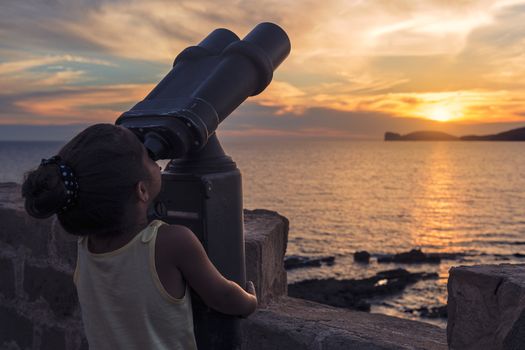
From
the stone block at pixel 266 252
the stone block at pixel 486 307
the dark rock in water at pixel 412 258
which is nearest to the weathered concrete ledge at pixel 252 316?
the stone block at pixel 266 252

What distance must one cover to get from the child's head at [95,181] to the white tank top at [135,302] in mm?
97

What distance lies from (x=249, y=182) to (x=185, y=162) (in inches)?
2606

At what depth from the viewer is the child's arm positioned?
4.47 ft

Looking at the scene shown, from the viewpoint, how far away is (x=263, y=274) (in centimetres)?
230

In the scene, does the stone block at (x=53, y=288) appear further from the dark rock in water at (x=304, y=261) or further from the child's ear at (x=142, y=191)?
the dark rock in water at (x=304, y=261)

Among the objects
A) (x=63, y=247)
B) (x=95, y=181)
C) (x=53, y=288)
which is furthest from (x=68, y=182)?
(x=53, y=288)

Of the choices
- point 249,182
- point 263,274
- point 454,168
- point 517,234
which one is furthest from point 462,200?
point 263,274

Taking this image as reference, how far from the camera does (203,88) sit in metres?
1.54

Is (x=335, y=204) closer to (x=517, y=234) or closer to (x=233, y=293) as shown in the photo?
(x=517, y=234)

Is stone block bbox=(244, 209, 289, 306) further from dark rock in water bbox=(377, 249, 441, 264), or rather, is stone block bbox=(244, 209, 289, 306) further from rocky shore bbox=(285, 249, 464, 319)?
dark rock in water bbox=(377, 249, 441, 264)

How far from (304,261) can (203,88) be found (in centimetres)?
2513

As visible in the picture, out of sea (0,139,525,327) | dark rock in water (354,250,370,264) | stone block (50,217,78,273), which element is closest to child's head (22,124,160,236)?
stone block (50,217,78,273)

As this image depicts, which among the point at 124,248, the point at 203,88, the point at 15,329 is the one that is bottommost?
the point at 15,329

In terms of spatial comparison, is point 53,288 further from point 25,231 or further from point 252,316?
point 252,316
